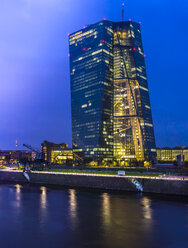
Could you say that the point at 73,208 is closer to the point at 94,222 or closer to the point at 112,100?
the point at 94,222

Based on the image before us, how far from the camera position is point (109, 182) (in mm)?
73000

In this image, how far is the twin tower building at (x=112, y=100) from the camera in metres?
172

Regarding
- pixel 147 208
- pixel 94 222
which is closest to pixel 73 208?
pixel 94 222

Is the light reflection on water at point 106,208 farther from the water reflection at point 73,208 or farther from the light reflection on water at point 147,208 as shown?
the light reflection on water at point 147,208

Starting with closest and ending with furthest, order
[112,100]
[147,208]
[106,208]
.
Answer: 1. [147,208]
2. [106,208]
3. [112,100]

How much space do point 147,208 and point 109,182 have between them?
25.9 m

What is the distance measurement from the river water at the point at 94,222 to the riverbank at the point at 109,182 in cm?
461

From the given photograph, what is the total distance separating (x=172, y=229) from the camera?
35.3 m

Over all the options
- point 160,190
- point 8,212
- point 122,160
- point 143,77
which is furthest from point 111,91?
point 8,212

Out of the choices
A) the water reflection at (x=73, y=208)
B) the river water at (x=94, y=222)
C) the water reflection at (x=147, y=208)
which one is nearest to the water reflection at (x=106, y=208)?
the river water at (x=94, y=222)

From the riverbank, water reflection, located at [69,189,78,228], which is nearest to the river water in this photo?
water reflection, located at [69,189,78,228]

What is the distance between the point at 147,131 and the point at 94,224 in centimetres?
14134

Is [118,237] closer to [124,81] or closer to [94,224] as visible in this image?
[94,224]

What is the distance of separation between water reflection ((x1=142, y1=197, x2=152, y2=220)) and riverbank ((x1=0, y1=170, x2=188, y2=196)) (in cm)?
779
